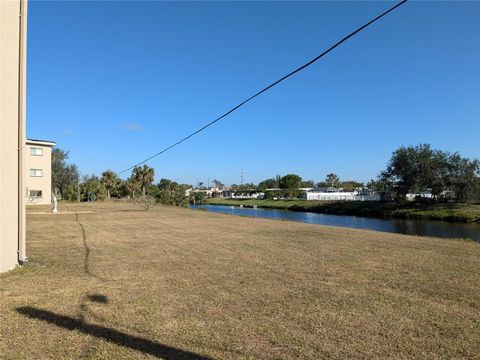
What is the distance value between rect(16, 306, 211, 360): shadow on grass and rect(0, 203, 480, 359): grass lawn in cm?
1

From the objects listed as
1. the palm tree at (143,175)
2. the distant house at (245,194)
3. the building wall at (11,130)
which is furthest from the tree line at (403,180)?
the distant house at (245,194)

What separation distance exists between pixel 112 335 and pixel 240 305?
187 cm

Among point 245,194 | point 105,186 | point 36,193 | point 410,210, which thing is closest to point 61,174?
point 105,186

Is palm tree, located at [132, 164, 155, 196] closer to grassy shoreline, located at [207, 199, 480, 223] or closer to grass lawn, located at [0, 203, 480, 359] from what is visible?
grassy shoreline, located at [207, 199, 480, 223]

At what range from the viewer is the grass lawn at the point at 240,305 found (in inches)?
171

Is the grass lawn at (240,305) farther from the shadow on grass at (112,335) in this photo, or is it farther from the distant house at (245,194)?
the distant house at (245,194)

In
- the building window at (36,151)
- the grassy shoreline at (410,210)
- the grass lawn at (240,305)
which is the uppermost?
the building window at (36,151)

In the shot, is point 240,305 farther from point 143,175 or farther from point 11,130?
point 143,175

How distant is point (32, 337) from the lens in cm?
459

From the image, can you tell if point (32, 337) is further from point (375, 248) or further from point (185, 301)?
point (375, 248)

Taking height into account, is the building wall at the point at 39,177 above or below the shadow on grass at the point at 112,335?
above

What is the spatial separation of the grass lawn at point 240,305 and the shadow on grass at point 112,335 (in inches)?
0.5

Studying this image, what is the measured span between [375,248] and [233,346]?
8.35m

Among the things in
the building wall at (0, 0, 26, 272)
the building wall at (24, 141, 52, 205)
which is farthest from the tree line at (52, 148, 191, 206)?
the building wall at (0, 0, 26, 272)
